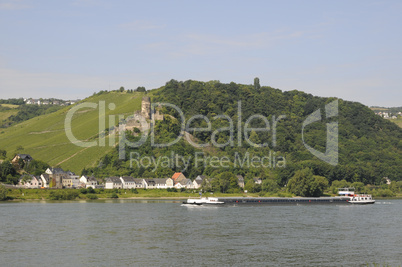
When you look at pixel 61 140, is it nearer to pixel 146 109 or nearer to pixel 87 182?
pixel 146 109

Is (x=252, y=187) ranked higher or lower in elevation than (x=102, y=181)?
lower

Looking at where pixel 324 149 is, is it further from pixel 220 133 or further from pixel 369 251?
pixel 369 251

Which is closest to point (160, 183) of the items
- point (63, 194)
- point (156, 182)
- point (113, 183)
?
point (156, 182)

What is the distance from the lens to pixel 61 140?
167m

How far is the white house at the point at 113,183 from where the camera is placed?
127562mm

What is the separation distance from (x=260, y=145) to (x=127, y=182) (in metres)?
52.8

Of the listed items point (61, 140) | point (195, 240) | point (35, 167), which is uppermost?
point (61, 140)

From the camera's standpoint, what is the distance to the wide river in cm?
3941

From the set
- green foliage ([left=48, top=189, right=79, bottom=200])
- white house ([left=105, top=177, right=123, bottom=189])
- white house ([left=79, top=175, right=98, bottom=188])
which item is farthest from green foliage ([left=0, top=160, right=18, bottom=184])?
white house ([left=105, top=177, right=123, bottom=189])

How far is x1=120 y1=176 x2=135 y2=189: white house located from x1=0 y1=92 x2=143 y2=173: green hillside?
55.2 ft

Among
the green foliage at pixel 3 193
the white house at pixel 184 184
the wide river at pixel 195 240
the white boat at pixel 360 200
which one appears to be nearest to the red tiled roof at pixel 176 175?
the white house at pixel 184 184

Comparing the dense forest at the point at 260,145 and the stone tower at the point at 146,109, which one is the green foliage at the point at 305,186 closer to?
the dense forest at the point at 260,145

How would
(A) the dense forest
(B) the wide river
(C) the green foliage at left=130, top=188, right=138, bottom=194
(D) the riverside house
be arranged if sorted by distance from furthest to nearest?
(A) the dense forest < (C) the green foliage at left=130, top=188, right=138, bottom=194 < (D) the riverside house < (B) the wide river

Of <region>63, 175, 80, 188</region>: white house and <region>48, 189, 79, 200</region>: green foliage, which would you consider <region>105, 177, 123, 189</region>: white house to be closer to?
<region>63, 175, 80, 188</region>: white house
